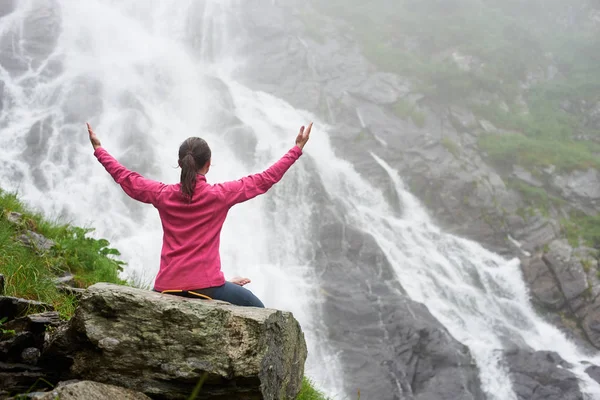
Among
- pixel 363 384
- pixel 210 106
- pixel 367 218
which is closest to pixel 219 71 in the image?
pixel 210 106

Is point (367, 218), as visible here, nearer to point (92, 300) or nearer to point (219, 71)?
point (219, 71)

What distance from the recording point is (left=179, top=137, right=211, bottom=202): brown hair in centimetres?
351

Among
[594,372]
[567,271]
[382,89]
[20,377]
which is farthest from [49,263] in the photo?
[382,89]

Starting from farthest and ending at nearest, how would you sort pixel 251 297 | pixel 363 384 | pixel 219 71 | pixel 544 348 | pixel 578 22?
pixel 578 22 < pixel 219 71 < pixel 544 348 < pixel 363 384 < pixel 251 297

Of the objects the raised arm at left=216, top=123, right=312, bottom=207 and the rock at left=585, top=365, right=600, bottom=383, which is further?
the rock at left=585, top=365, right=600, bottom=383

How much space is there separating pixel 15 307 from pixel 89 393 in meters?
1.35

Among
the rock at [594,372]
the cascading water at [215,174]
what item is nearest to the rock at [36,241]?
the cascading water at [215,174]

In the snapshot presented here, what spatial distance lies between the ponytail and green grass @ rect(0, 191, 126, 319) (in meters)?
1.49

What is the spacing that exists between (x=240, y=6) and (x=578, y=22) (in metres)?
23.9

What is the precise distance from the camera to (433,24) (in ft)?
110

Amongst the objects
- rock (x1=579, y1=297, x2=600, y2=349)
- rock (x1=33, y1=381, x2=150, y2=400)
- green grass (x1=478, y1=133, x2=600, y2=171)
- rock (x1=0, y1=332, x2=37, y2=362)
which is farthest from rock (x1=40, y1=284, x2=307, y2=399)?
green grass (x1=478, y1=133, x2=600, y2=171)

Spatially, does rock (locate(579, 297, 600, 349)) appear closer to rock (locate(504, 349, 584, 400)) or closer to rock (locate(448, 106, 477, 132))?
rock (locate(504, 349, 584, 400))

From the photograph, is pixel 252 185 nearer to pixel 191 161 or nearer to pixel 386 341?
pixel 191 161

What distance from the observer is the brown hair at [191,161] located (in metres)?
3.51
